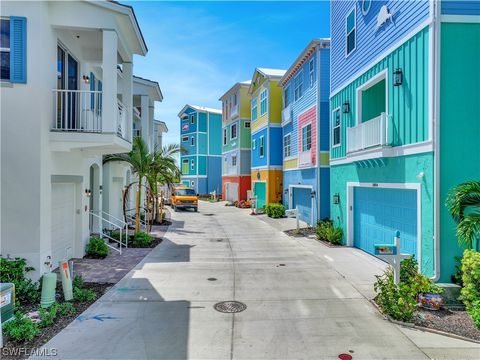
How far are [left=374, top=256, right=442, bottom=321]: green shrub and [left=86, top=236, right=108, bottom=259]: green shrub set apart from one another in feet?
27.4

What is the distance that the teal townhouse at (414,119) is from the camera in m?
7.30

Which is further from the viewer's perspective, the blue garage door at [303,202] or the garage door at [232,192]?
the garage door at [232,192]

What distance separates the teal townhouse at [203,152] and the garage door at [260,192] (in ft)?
55.1

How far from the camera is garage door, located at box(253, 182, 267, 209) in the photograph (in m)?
25.9

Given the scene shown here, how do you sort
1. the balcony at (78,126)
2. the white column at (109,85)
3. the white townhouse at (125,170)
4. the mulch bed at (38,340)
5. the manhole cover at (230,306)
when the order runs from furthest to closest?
1. the white townhouse at (125,170)
2. the white column at (109,85)
3. the balcony at (78,126)
4. the manhole cover at (230,306)
5. the mulch bed at (38,340)

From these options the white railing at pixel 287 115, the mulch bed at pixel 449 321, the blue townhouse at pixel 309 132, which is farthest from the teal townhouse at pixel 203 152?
the mulch bed at pixel 449 321

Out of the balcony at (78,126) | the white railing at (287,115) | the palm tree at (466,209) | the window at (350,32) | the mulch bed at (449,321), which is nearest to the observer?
the mulch bed at (449,321)

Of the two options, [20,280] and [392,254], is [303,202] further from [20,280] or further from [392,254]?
[20,280]

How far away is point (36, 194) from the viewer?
7582 mm

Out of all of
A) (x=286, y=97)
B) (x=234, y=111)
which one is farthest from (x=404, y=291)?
(x=234, y=111)

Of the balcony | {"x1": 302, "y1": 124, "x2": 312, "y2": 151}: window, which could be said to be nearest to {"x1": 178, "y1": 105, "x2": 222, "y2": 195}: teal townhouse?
{"x1": 302, "y1": 124, "x2": 312, "y2": 151}: window

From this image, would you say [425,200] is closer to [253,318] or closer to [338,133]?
[253,318]

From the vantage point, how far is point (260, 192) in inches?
1063

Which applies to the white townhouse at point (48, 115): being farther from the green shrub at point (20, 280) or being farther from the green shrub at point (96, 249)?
the green shrub at point (96, 249)
